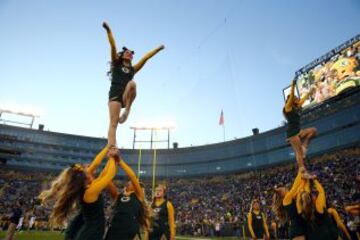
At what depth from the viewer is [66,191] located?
3.49 m

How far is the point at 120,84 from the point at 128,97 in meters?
0.36

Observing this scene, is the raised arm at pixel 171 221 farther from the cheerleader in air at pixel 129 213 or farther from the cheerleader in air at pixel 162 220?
the cheerleader in air at pixel 129 213

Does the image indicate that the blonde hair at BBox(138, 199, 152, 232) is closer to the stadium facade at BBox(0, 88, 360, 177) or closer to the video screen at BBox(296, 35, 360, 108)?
the video screen at BBox(296, 35, 360, 108)

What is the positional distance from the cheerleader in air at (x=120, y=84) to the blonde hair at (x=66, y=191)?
124 centimetres

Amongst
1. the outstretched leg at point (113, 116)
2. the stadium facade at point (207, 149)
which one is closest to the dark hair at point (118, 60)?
the outstretched leg at point (113, 116)

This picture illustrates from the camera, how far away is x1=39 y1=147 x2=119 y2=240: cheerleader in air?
135 inches

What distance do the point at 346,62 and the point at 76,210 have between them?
3141 cm

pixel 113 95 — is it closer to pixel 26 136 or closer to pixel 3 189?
pixel 3 189

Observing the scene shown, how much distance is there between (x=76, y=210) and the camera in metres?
3.85

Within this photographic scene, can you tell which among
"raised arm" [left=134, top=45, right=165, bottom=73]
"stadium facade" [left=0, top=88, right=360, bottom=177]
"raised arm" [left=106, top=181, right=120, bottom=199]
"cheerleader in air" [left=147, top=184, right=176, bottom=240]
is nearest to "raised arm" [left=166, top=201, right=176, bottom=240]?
"cheerleader in air" [left=147, top=184, right=176, bottom=240]

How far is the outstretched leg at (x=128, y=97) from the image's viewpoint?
209 inches

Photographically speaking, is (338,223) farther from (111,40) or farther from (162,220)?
(111,40)

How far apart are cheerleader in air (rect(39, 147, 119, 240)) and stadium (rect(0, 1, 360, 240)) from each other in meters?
7.25

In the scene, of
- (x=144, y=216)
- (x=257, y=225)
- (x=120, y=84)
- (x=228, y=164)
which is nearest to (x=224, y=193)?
(x=228, y=164)
